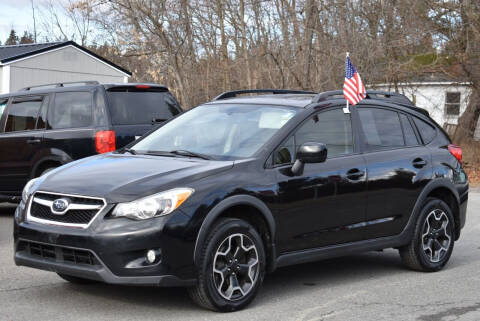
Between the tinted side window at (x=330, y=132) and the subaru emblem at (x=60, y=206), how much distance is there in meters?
2.02

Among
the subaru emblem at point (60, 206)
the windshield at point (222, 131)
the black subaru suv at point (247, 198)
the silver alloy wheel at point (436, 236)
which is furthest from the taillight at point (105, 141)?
the subaru emblem at point (60, 206)

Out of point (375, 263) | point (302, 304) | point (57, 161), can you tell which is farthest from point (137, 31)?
point (302, 304)

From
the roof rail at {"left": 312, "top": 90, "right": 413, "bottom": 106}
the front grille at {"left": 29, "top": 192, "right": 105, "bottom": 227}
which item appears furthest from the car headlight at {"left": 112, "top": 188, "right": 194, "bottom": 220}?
the roof rail at {"left": 312, "top": 90, "right": 413, "bottom": 106}

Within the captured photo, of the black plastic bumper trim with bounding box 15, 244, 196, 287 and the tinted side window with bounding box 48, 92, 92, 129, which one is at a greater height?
the tinted side window with bounding box 48, 92, 92, 129

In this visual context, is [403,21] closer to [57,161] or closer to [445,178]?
[57,161]

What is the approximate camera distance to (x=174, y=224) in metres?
5.55

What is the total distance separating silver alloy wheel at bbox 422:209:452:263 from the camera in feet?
25.7

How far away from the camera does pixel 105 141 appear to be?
1078 centimetres

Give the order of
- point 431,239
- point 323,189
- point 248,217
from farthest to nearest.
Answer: point 431,239 < point 323,189 < point 248,217

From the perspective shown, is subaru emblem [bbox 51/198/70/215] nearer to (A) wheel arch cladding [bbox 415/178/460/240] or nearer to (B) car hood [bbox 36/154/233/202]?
(B) car hood [bbox 36/154/233/202]

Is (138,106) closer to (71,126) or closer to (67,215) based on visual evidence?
(71,126)

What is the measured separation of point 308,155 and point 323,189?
0.45 metres

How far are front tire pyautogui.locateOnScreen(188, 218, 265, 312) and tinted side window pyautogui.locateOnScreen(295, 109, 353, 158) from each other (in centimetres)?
107

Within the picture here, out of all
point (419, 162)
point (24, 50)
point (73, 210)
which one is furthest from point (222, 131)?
point (24, 50)
